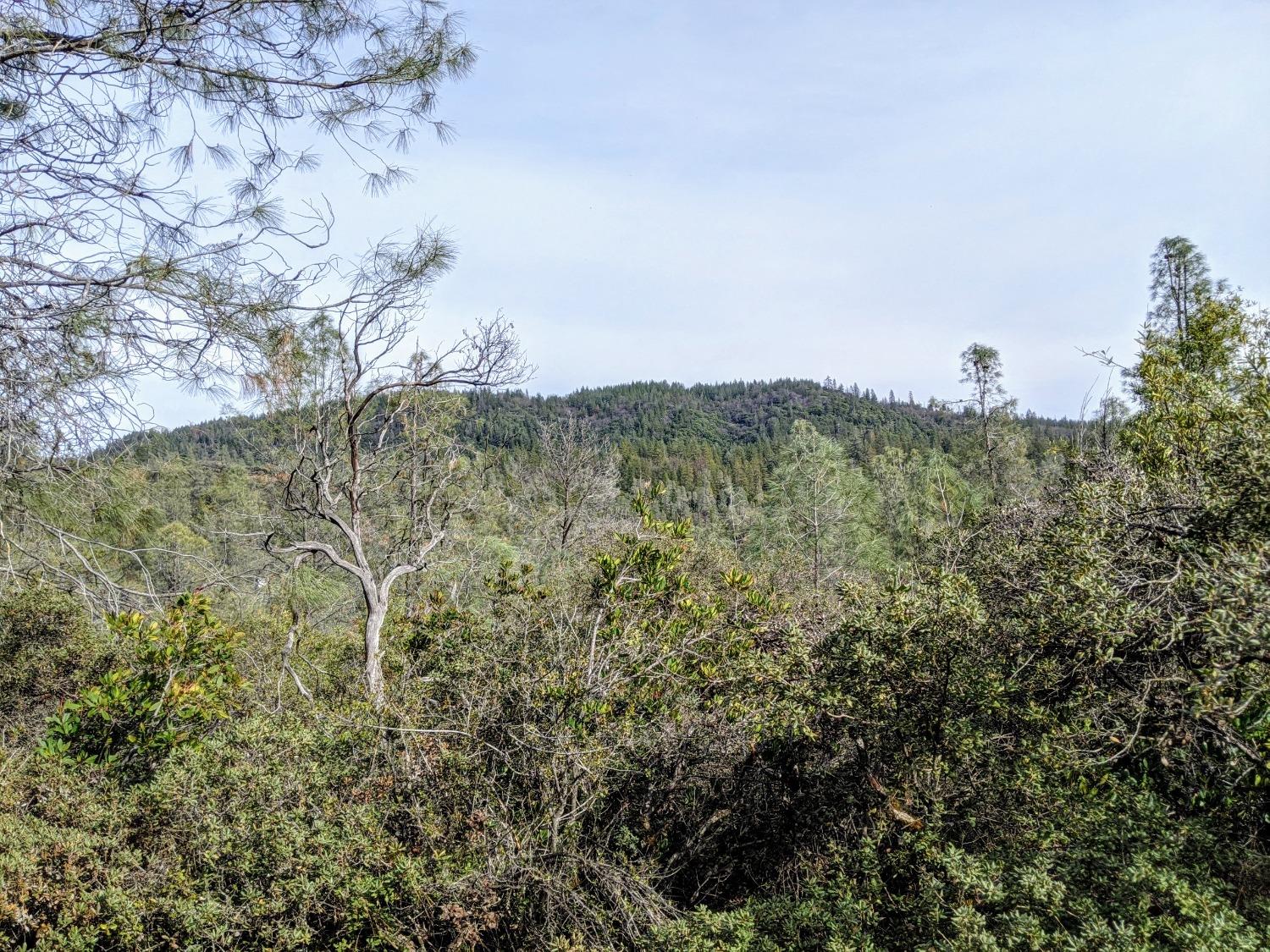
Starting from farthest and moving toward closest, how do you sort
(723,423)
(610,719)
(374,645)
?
(723,423) < (374,645) < (610,719)

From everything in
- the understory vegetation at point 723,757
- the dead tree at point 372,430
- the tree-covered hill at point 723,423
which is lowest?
the understory vegetation at point 723,757

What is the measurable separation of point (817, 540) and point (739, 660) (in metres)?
13.6

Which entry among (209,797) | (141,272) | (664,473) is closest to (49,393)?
(141,272)

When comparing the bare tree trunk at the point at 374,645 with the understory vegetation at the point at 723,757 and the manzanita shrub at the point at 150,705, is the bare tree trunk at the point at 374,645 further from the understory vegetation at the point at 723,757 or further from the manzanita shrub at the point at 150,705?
the manzanita shrub at the point at 150,705

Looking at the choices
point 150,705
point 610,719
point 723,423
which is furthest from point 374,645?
point 723,423

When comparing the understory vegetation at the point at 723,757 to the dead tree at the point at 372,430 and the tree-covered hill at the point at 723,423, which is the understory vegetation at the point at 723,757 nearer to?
the dead tree at the point at 372,430

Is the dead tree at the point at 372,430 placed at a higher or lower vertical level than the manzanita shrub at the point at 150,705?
higher

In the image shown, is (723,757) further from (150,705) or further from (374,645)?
(150,705)

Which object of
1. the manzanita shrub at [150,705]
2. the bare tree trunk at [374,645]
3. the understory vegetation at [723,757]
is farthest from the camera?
the bare tree trunk at [374,645]

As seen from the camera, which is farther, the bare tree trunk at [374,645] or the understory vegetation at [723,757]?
the bare tree trunk at [374,645]

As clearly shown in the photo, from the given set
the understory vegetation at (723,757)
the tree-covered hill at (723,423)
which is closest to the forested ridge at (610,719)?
the understory vegetation at (723,757)

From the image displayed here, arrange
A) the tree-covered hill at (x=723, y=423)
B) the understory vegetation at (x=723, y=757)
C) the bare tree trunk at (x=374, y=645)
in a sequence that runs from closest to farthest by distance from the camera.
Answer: the understory vegetation at (x=723, y=757) < the bare tree trunk at (x=374, y=645) < the tree-covered hill at (x=723, y=423)

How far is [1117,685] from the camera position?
384 centimetres

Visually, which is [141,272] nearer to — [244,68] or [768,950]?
[244,68]
